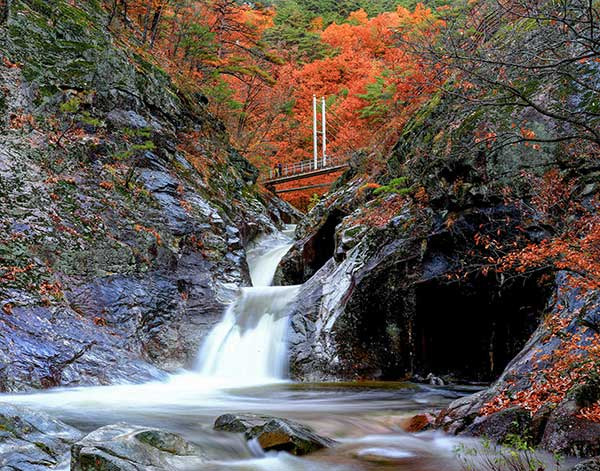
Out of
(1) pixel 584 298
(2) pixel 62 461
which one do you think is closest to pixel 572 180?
(1) pixel 584 298

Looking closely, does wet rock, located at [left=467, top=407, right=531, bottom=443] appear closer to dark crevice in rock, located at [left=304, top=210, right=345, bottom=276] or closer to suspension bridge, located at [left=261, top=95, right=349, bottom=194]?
dark crevice in rock, located at [left=304, top=210, right=345, bottom=276]

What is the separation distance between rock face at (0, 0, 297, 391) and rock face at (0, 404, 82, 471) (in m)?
3.51

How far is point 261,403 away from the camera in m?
8.36

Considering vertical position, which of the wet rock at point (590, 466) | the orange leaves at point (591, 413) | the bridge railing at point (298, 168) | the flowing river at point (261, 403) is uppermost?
the bridge railing at point (298, 168)

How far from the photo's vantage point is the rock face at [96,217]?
360 inches

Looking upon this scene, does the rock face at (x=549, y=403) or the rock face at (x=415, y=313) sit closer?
the rock face at (x=549, y=403)

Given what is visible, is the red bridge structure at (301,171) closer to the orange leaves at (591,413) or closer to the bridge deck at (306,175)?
the bridge deck at (306,175)

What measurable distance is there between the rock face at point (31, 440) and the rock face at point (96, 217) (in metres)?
3.51

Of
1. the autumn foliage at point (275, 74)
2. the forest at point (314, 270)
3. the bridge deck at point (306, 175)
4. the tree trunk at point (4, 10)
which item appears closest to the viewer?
the forest at point (314, 270)

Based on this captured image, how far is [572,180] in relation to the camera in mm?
7918

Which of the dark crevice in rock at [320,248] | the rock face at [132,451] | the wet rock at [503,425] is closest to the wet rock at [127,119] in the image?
the dark crevice in rock at [320,248]

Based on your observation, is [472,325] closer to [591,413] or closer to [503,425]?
[503,425]

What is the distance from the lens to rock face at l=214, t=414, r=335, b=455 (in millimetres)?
5008

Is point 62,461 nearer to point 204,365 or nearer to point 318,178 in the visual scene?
point 204,365
